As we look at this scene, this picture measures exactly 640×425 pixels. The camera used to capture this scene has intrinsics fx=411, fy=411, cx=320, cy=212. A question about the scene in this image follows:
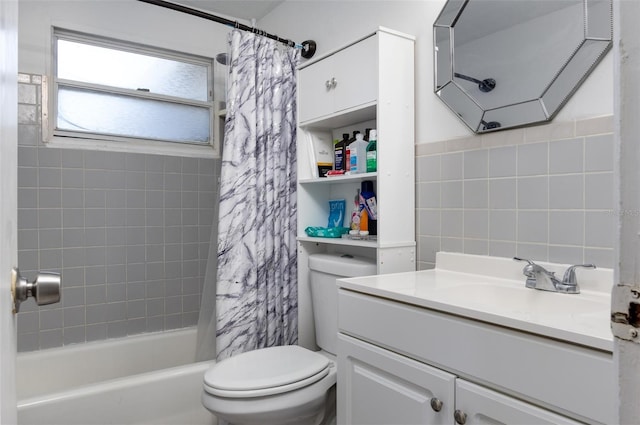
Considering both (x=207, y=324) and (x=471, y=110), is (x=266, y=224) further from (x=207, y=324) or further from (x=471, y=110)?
(x=471, y=110)

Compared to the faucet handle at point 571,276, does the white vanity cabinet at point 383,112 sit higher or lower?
higher

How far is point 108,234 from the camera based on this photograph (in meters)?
2.44

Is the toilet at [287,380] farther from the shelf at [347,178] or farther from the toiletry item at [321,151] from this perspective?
the toiletry item at [321,151]

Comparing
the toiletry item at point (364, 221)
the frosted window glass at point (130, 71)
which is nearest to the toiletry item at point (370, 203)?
the toiletry item at point (364, 221)

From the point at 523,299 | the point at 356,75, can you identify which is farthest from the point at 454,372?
the point at 356,75

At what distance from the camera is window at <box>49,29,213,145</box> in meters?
2.39

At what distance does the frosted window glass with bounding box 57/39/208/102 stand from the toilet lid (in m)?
1.88

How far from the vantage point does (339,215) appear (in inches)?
84.0

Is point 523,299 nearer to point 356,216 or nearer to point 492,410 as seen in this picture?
point 492,410

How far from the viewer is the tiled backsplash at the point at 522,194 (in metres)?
1.23

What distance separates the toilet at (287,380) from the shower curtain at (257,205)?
9.9 inches

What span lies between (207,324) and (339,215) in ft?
2.88

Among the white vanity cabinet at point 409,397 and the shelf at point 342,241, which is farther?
the shelf at point 342,241

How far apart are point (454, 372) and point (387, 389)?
0.26m
